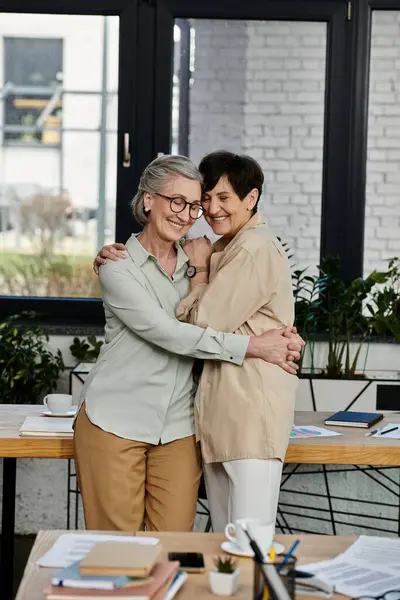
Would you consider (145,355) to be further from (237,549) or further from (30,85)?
(30,85)

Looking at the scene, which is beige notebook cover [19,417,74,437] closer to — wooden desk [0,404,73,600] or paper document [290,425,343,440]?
wooden desk [0,404,73,600]

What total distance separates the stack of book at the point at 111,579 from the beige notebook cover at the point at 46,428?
4.42 ft

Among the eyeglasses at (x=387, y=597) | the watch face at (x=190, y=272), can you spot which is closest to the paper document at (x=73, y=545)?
the eyeglasses at (x=387, y=597)

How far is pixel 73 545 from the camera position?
7.25ft

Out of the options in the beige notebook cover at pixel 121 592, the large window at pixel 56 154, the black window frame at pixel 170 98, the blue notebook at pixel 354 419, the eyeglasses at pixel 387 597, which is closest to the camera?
the beige notebook cover at pixel 121 592

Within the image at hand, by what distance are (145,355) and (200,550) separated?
82 centimetres

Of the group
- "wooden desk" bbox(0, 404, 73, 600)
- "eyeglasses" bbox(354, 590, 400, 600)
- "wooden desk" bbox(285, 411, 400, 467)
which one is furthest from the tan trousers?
"eyeglasses" bbox(354, 590, 400, 600)

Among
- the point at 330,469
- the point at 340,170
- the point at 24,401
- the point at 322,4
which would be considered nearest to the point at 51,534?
the point at 24,401

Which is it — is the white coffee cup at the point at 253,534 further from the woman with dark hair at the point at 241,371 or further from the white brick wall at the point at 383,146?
the white brick wall at the point at 383,146

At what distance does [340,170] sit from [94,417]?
262 cm

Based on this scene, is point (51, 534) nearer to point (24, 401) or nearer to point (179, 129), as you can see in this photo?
point (24, 401)

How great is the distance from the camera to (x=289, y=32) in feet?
16.5

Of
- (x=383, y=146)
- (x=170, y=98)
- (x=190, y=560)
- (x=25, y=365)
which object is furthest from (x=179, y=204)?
(x=383, y=146)

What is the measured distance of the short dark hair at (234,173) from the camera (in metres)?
2.96
